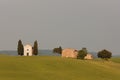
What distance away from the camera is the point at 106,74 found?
78250 mm

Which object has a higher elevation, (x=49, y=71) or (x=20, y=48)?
(x=20, y=48)

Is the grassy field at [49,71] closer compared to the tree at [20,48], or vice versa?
the grassy field at [49,71]

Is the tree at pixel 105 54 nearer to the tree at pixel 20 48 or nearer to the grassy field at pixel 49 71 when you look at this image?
the tree at pixel 20 48

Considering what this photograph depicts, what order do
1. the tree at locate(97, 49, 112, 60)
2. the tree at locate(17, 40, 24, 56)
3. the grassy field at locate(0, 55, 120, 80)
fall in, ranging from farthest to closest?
the tree at locate(17, 40, 24, 56) < the tree at locate(97, 49, 112, 60) < the grassy field at locate(0, 55, 120, 80)

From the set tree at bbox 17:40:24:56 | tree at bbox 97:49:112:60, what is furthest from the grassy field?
tree at bbox 17:40:24:56

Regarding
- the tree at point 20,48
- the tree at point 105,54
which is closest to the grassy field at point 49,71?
the tree at point 105,54

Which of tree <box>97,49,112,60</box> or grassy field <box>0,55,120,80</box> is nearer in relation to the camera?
grassy field <box>0,55,120,80</box>

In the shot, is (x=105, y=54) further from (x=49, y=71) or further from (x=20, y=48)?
(x=49, y=71)

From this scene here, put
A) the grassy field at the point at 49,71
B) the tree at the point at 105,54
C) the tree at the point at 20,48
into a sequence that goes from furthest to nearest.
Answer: the tree at the point at 20,48 → the tree at the point at 105,54 → the grassy field at the point at 49,71

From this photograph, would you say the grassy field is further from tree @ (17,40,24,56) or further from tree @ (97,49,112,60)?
tree @ (17,40,24,56)

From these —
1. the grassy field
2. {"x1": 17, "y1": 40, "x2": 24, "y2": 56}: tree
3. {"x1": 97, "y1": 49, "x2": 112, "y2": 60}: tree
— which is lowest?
the grassy field

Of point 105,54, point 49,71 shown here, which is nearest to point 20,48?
point 105,54


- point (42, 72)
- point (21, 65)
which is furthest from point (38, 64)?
point (42, 72)

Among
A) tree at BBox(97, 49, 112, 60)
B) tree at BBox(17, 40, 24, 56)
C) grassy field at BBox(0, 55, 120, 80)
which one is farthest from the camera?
tree at BBox(17, 40, 24, 56)
